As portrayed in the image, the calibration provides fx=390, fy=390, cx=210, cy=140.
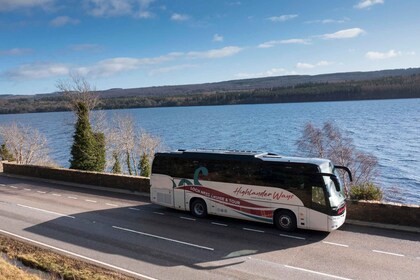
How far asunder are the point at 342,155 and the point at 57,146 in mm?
71811

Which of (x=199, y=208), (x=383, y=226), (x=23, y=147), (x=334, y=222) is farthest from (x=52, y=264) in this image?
(x=23, y=147)

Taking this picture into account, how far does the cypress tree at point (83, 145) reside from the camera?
35625mm

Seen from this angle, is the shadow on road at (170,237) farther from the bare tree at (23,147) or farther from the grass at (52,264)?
the bare tree at (23,147)

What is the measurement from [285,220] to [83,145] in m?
23.7

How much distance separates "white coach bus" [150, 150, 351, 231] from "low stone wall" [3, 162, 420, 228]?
188 cm

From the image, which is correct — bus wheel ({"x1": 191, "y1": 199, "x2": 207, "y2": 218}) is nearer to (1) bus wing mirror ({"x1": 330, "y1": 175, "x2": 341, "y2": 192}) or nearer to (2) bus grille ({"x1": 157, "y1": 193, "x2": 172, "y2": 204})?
(2) bus grille ({"x1": 157, "y1": 193, "x2": 172, "y2": 204})

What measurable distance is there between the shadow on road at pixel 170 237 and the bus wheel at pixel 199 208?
38cm

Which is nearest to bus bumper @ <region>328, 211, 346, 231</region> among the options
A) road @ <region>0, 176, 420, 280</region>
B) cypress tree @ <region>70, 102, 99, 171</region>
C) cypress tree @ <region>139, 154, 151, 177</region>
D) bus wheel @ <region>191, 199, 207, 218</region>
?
road @ <region>0, 176, 420, 280</region>

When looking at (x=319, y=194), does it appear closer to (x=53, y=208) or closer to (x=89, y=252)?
(x=89, y=252)

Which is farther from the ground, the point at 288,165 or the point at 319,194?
the point at 288,165

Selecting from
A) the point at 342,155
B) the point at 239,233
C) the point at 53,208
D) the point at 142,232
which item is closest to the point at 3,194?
the point at 53,208

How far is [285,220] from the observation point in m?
17.5

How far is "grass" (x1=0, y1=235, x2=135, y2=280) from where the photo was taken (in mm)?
12859

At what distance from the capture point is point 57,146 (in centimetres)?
9688
